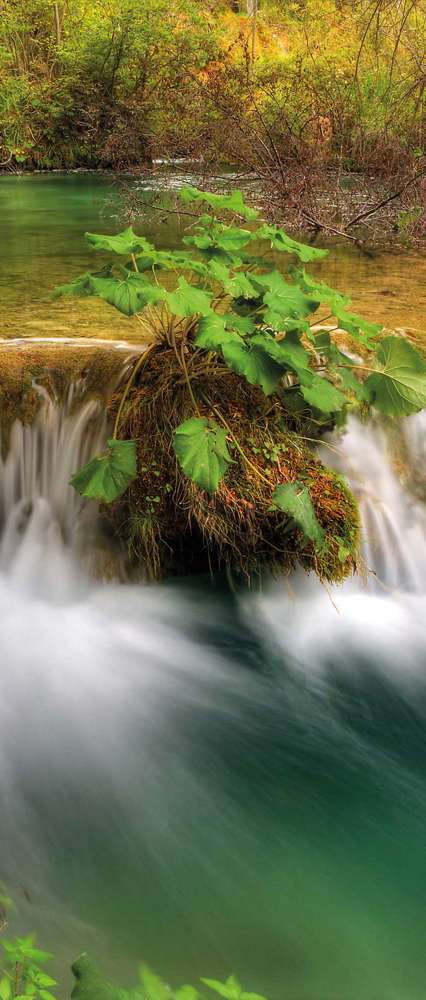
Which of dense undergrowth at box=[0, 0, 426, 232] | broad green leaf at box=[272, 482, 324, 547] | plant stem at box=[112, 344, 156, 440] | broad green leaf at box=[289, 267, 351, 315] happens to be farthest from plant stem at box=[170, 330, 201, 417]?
dense undergrowth at box=[0, 0, 426, 232]

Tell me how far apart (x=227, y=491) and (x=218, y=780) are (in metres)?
1.12

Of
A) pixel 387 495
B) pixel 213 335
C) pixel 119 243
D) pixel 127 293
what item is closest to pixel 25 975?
pixel 213 335

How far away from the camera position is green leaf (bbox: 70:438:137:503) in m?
3.09

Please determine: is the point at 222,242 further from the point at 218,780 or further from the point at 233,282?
the point at 218,780

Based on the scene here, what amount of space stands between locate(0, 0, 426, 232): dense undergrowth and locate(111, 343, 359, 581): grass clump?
5.53 metres

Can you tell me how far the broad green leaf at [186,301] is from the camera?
2977 mm

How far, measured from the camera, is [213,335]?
3.00 metres

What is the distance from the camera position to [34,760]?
288cm

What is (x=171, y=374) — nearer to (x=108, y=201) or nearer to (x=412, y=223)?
(x=412, y=223)

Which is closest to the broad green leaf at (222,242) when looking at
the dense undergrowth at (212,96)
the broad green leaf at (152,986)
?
the broad green leaf at (152,986)

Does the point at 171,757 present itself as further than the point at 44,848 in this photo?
Yes

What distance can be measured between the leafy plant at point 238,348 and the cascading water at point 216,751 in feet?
1.57

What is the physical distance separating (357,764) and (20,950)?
163 cm

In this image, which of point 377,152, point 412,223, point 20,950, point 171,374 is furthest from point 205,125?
point 20,950
